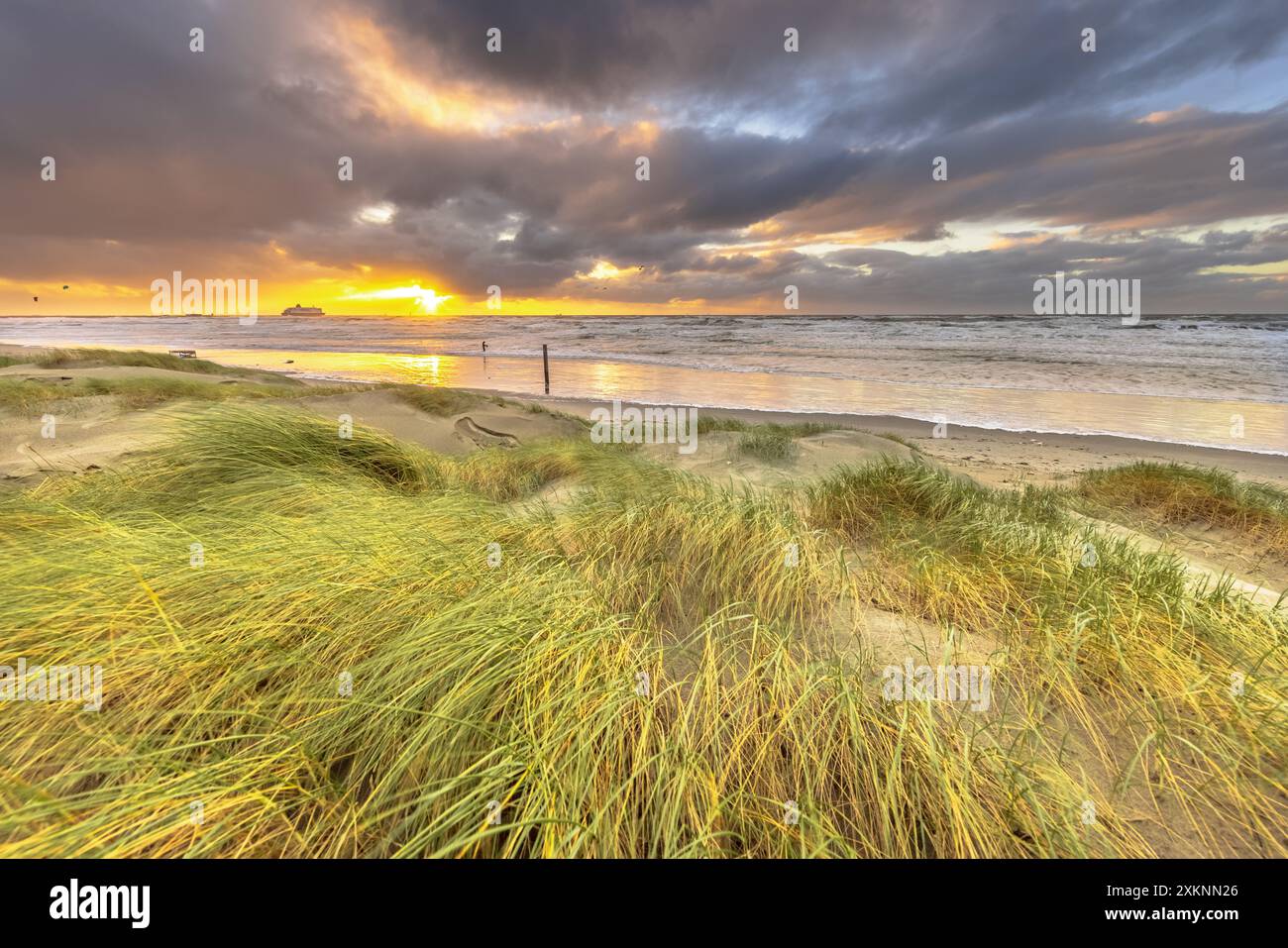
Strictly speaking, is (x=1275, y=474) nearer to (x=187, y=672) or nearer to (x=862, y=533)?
(x=862, y=533)

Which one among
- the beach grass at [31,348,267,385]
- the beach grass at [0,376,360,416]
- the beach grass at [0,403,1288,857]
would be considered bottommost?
the beach grass at [0,403,1288,857]

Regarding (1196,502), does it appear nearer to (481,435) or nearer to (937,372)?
(481,435)

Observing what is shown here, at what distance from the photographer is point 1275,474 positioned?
29.2ft

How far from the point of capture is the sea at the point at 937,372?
46.5 feet

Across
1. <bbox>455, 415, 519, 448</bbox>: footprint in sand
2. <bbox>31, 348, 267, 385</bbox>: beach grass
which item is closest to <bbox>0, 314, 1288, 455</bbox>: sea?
<bbox>31, 348, 267, 385</bbox>: beach grass

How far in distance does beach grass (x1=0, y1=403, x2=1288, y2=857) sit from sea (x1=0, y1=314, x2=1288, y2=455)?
12.9 metres

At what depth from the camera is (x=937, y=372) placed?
73.8 ft

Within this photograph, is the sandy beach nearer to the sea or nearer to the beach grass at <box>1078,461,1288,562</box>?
the beach grass at <box>1078,461,1288,562</box>

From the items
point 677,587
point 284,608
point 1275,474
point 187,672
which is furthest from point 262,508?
point 1275,474

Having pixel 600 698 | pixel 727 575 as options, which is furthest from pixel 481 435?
pixel 600 698

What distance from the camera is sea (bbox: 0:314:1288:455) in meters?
14.2

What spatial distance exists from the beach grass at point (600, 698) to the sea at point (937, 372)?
507 inches

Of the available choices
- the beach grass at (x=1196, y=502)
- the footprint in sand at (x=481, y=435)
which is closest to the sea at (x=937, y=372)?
the beach grass at (x=1196, y=502)
